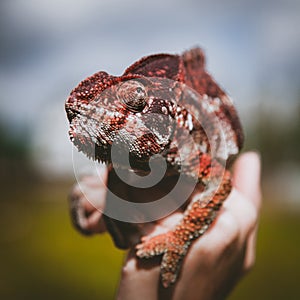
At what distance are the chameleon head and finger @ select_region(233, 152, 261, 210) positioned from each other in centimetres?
41

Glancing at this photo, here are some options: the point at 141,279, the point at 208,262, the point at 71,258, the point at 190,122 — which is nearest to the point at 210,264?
the point at 208,262

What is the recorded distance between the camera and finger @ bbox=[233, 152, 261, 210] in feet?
2.99

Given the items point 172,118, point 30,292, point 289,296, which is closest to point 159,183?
point 172,118

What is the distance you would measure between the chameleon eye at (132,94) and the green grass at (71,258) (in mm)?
1237

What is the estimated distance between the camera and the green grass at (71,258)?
282cm

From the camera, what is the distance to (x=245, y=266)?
89 cm

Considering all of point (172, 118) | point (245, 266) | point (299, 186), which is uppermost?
point (172, 118)

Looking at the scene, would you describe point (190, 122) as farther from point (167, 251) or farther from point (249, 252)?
point (249, 252)

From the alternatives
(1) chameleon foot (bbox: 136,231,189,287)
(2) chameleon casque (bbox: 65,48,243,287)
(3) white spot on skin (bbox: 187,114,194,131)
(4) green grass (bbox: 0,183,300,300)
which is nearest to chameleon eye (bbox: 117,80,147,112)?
(2) chameleon casque (bbox: 65,48,243,287)

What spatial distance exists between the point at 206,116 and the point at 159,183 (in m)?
0.16

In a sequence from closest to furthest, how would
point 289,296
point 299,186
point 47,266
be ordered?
point 289,296, point 47,266, point 299,186

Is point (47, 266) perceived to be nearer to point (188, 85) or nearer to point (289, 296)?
point (289, 296)

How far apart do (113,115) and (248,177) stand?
19.7 inches

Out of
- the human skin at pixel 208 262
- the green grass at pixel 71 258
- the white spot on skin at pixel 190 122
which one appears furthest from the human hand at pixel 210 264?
the green grass at pixel 71 258
